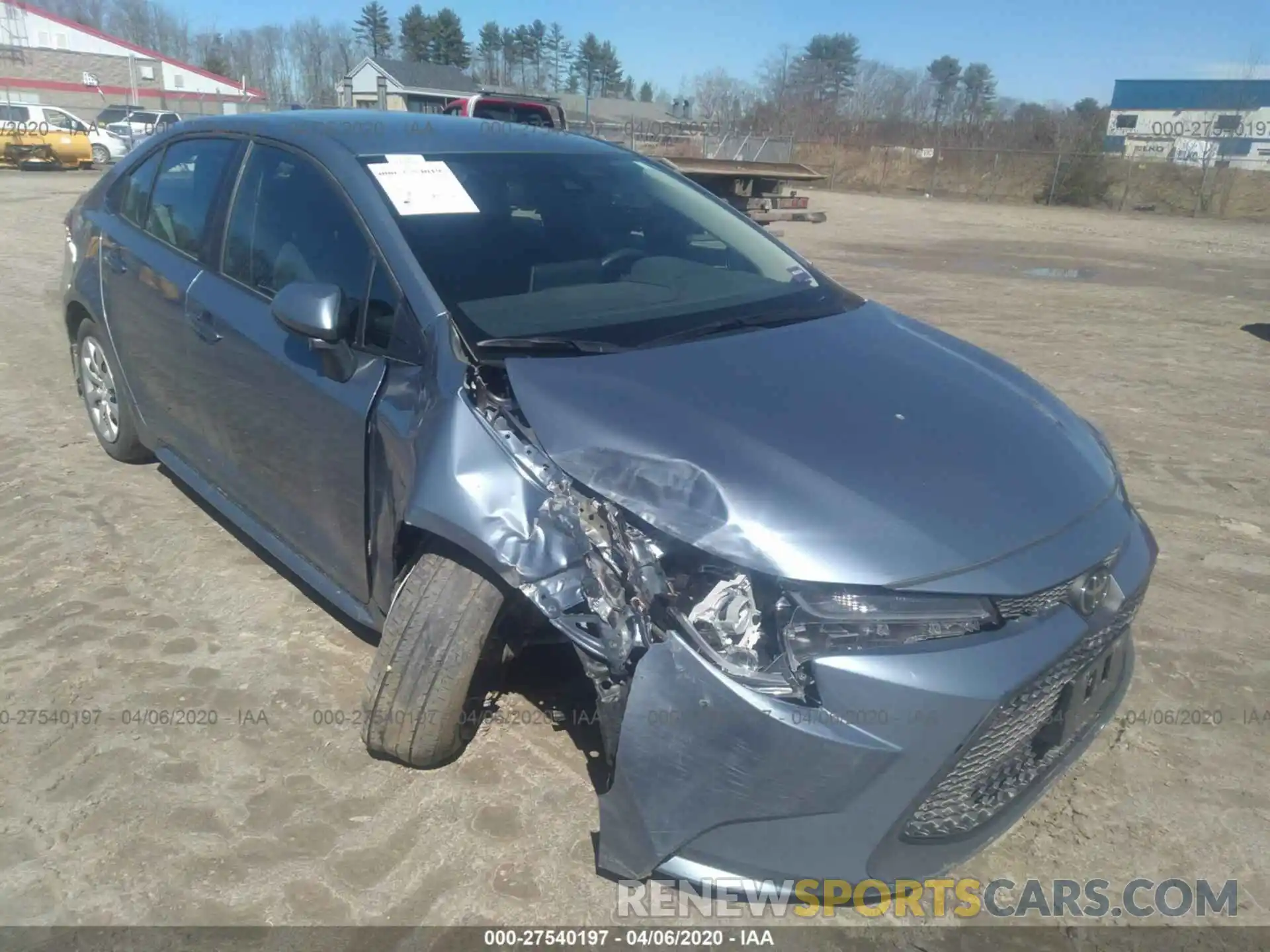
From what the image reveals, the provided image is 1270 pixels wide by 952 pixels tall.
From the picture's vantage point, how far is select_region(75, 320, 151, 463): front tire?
14.4ft

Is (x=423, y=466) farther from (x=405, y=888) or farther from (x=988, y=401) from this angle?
(x=988, y=401)

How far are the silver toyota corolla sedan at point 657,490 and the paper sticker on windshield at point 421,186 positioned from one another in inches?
0.6

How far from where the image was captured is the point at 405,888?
91.0 inches

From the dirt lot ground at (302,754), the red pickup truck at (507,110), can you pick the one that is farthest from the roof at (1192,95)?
the dirt lot ground at (302,754)

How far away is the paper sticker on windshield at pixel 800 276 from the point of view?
3400 mm

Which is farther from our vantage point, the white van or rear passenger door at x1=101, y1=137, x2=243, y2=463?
the white van

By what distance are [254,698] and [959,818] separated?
2.13 meters

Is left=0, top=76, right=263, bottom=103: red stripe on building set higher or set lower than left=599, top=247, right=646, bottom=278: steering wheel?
higher

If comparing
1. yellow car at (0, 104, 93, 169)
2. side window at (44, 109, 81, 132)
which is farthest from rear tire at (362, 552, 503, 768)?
side window at (44, 109, 81, 132)

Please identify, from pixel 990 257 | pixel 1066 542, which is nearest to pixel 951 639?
pixel 1066 542

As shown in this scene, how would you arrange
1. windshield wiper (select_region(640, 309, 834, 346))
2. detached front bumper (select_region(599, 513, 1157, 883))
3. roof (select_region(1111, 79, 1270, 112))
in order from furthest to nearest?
roof (select_region(1111, 79, 1270, 112)) < windshield wiper (select_region(640, 309, 834, 346)) < detached front bumper (select_region(599, 513, 1157, 883))

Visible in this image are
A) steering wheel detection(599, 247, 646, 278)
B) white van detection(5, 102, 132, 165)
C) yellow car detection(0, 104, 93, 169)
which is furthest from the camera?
white van detection(5, 102, 132, 165)

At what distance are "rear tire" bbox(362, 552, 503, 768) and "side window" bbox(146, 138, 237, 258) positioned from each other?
193cm

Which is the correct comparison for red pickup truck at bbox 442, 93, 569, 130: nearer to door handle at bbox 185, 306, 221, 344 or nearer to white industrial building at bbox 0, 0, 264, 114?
door handle at bbox 185, 306, 221, 344
